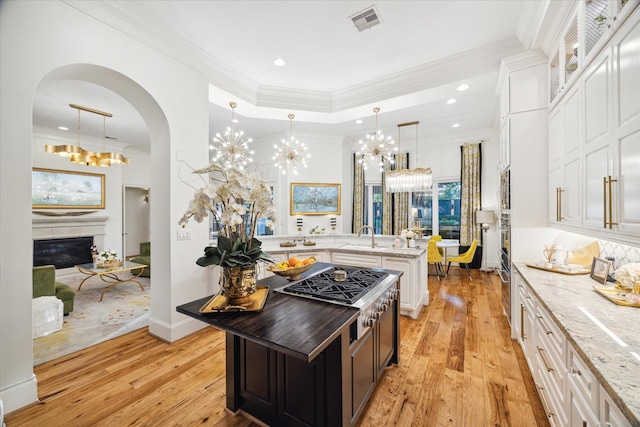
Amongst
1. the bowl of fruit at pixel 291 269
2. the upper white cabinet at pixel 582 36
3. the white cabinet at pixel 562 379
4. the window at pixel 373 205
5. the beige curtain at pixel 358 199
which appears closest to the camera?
the white cabinet at pixel 562 379

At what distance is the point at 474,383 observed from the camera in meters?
2.22

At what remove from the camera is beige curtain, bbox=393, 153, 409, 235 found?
724cm

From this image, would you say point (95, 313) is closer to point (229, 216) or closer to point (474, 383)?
point (229, 216)

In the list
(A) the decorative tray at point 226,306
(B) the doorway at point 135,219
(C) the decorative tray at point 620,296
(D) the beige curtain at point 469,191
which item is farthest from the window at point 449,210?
(B) the doorway at point 135,219

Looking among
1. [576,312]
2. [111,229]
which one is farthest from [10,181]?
[111,229]

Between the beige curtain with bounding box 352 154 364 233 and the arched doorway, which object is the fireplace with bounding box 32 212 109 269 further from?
→ the beige curtain with bounding box 352 154 364 233

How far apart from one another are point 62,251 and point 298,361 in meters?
7.71

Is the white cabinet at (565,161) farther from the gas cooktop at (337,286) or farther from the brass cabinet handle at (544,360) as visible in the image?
the gas cooktop at (337,286)

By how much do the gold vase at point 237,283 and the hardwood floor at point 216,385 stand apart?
3.44ft

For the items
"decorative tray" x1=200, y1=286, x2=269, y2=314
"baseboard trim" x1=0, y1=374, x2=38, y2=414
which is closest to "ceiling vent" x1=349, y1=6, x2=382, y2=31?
"decorative tray" x1=200, y1=286, x2=269, y2=314

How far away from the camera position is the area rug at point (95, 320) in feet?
9.27

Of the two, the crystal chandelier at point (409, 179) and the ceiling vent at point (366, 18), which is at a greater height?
the ceiling vent at point (366, 18)

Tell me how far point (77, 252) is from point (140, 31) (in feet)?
20.8

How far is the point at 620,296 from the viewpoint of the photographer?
164 cm
